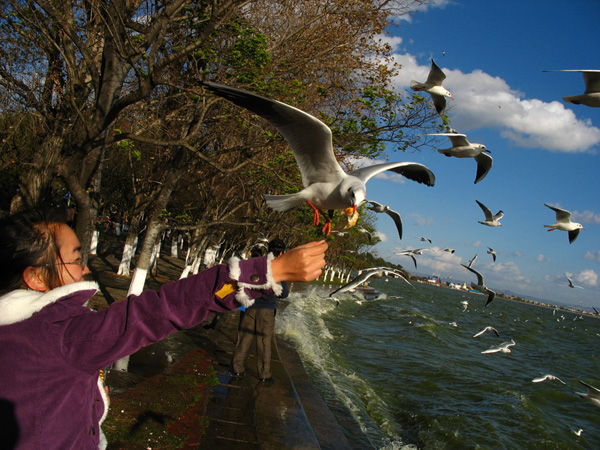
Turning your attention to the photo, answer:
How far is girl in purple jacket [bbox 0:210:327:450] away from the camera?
58.7 inches

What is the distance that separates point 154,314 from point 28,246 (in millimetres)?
593

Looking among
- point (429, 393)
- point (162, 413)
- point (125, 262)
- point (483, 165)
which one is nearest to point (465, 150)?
point (483, 165)

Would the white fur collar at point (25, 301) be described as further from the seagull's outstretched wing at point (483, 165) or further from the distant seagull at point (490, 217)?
the distant seagull at point (490, 217)

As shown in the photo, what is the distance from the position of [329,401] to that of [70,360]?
8.24 m

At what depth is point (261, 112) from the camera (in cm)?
→ 327

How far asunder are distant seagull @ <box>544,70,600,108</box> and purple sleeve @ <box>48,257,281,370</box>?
393 centimetres

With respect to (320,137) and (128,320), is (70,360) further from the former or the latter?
(320,137)

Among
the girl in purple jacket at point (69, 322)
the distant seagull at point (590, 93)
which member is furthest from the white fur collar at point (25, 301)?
the distant seagull at point (590, 93)

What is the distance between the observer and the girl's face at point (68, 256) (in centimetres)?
181

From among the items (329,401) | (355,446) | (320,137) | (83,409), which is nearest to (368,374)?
(329,401)

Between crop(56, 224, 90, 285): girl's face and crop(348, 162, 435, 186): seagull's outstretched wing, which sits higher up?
crop(348, 162, 435, 186): seagull's outstretched wing

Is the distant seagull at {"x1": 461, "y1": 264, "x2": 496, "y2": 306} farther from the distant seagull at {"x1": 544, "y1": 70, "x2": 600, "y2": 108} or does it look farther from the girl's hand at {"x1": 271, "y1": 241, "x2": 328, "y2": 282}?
the girl's hand at {"x1": 271, "y1": 241, "x2": 328, "y2": 282}

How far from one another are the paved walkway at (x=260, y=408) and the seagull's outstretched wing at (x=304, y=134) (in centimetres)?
338

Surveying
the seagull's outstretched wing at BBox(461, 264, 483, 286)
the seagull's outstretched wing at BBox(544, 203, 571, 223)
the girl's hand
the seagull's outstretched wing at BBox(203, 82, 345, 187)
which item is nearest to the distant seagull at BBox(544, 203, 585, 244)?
the seagull's outstretched wing at BBox(544, 203, 571, 223)
